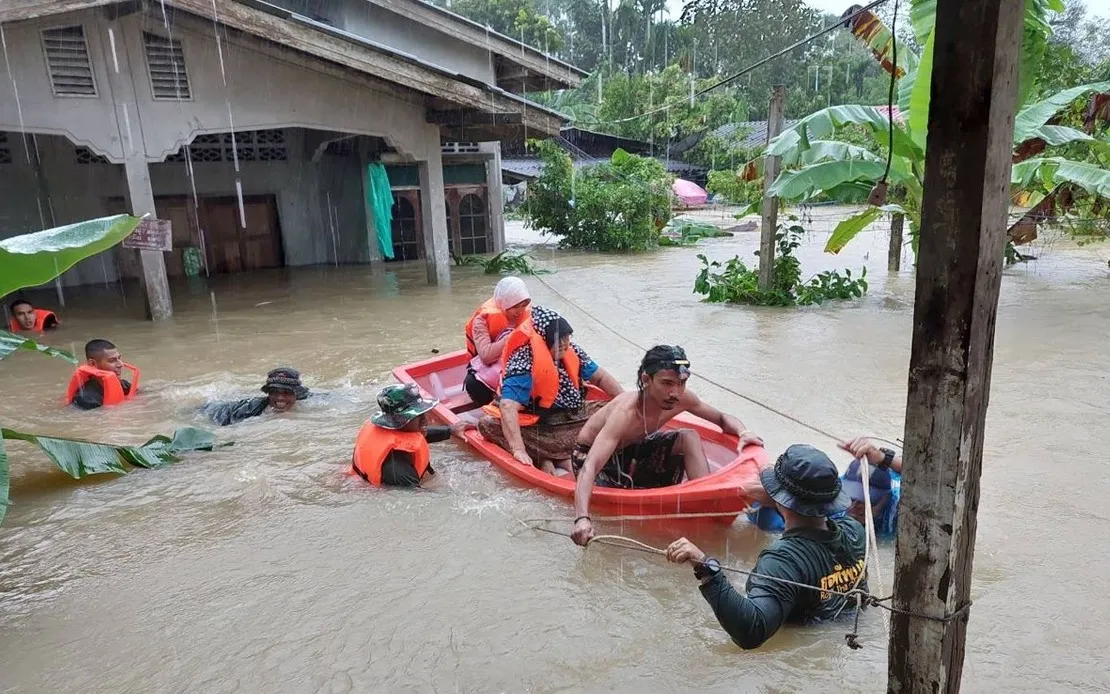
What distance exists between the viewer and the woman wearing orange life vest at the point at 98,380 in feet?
20.9

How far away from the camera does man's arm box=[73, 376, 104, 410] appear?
21.2ft

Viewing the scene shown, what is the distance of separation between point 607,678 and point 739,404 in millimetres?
3828

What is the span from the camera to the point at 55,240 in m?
3.71

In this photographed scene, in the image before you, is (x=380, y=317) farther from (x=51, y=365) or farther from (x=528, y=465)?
(x=528, y=465)

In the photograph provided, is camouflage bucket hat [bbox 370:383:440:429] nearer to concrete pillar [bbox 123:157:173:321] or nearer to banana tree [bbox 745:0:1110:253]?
banana tree [bbox 745:0:1110:253]

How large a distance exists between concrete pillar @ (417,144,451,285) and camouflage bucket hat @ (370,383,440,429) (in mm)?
8275

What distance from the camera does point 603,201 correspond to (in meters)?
18.0

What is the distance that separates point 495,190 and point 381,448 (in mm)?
13924

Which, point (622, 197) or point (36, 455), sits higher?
point (622, 197)

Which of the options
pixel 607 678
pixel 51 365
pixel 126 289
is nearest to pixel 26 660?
pixel 607 678

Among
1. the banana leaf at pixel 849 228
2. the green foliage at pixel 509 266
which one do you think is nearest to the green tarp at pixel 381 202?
the green foliage at pixel 509 266

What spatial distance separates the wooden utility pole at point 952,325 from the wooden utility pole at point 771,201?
7.76m

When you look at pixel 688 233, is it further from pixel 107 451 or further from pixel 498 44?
pixel 107 451

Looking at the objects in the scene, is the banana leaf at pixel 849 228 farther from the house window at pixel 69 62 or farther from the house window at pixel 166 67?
the house window at pixel 69 62
